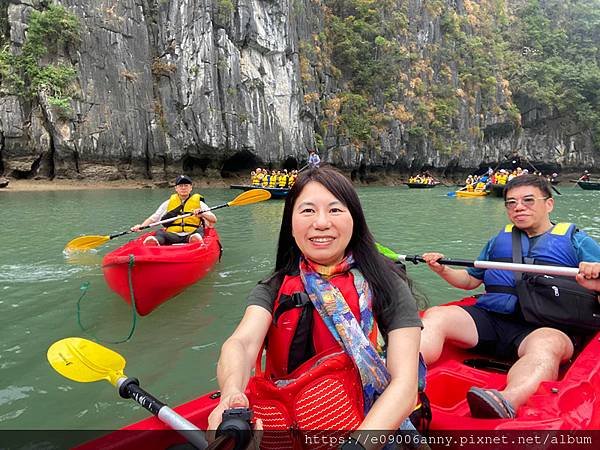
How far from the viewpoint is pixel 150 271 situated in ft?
14.1

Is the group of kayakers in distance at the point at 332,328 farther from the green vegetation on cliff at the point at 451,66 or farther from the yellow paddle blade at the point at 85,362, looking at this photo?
the green vegetation on cliff at the point at 451,66

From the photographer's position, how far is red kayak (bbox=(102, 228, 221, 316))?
4.19 meters

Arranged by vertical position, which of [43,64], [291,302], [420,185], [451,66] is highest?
[451,66]

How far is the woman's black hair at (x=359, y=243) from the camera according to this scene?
4.84ft

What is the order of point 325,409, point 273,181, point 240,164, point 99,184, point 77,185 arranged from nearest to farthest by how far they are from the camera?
1. point 325,409
2. point 273,181
3. point 77,185
4. point 99,184
5. point 240,164

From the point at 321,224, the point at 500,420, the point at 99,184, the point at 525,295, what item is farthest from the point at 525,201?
the point at 99,184

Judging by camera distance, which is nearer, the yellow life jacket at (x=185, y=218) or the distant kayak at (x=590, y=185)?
the yellow life jacket at (x=185, y=218)

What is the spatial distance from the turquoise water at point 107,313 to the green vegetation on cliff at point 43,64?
11.7 metres

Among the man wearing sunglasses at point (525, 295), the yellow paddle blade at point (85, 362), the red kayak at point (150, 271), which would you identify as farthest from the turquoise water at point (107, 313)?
the man wearing sunglasses at point (525, 295)

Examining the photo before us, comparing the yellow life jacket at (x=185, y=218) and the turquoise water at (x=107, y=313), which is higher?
the yellow life jacket at (x=185, y=218)

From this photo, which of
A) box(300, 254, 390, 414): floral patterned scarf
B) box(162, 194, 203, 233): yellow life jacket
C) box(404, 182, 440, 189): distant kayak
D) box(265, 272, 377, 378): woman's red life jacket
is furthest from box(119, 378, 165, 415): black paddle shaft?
box(404, 182, 440, 189): distant kayak

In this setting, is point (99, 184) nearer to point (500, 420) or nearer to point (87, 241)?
point (87, 241)

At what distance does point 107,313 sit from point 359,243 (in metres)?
3.59

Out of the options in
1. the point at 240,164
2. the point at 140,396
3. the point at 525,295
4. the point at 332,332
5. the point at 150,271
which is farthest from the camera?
the point at 240,164
